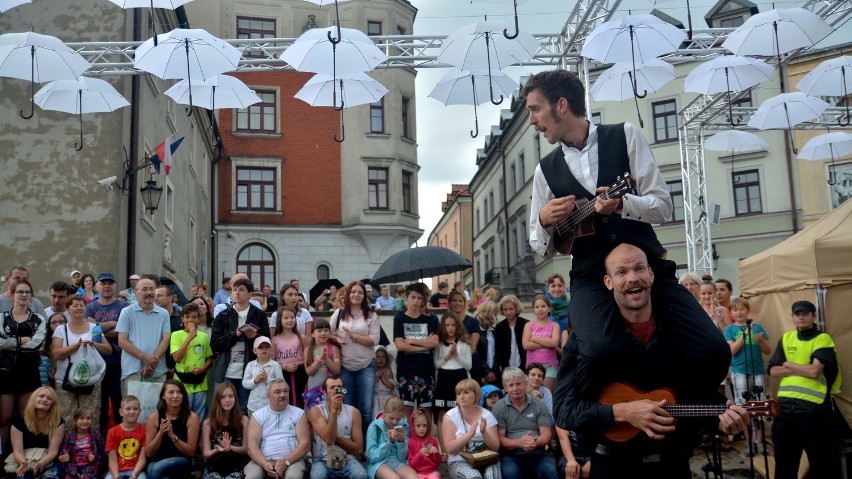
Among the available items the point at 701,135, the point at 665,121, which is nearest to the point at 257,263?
the point at 665,121

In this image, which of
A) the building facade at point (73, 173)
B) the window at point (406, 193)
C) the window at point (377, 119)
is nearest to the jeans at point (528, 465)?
the building facade at point (73, 173)

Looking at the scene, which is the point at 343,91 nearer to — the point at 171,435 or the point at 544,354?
the point at 544,354

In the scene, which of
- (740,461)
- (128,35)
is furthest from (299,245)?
(740,461)

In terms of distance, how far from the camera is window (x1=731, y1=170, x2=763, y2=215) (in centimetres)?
3028

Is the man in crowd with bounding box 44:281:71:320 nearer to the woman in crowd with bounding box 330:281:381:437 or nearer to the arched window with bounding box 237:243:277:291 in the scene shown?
the woman in crowd with bounding box 330:281:381:437

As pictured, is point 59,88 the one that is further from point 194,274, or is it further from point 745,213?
point 745,213

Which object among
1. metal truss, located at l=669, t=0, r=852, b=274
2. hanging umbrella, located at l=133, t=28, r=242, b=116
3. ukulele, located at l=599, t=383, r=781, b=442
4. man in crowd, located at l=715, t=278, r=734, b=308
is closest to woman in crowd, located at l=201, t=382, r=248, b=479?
hanging umbrella, located at l=133, t=28, r=242, b=116

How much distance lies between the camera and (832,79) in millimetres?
14555

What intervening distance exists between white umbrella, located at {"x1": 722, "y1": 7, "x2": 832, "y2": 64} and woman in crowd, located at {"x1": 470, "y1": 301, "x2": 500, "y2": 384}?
5.79 m

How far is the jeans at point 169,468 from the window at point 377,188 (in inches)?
951

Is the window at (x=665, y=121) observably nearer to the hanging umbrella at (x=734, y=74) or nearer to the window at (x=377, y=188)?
the window at (x=377, y=188)

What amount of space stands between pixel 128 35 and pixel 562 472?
1261cm

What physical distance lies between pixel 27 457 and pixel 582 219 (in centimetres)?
732

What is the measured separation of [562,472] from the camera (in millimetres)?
9211
